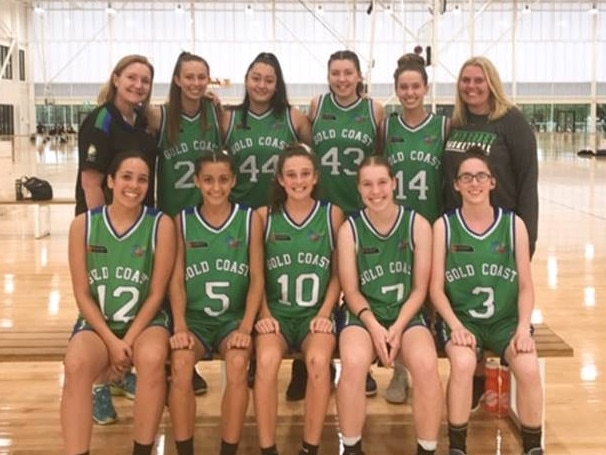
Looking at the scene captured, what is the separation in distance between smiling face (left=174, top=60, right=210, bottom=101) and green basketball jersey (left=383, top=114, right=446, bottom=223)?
89 centimetres

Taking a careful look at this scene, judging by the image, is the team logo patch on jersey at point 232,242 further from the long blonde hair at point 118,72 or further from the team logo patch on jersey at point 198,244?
the long blonde hair at point 118,72

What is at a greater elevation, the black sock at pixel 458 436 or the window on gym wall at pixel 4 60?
the window on gym wall at pixel 4 60

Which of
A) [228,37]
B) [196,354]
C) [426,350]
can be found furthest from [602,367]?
[228,37]

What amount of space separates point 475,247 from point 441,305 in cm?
28

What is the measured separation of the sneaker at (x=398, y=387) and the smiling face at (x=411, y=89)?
1357 mm

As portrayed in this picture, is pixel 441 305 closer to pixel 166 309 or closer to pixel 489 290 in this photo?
pixel 489 290

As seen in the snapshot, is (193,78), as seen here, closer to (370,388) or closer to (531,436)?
(370,388)

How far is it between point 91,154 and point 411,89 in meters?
1.46

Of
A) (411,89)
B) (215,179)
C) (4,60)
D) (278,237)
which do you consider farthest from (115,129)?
(4,60)

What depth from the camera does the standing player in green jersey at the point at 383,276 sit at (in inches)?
127

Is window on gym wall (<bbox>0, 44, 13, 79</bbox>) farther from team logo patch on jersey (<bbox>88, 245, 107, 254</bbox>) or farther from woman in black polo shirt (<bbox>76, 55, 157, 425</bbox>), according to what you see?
team logo patch on jersey (<bbox>88, 245, 107, 254</bbox>)

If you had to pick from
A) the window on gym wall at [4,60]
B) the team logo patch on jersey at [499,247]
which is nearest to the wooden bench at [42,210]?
the team logo patch on jersey at [499,247]

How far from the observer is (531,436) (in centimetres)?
322

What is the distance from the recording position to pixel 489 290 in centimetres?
338
